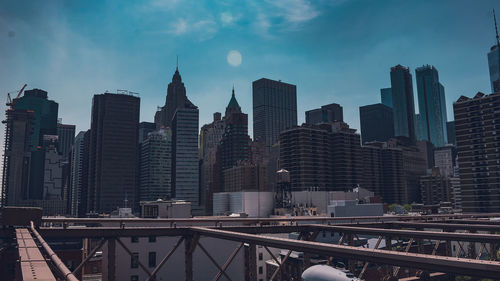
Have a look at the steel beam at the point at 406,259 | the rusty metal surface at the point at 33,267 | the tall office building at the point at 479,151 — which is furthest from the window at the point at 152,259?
the tall office building at the point at 479,151

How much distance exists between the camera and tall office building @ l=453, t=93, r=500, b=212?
559 ft

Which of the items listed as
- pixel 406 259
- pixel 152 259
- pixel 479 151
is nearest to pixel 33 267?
pixel 406 259

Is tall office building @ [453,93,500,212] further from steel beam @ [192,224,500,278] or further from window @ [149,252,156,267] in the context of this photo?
steel beam @ [192,224,500,278]

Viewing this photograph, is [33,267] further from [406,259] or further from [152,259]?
[152,259]

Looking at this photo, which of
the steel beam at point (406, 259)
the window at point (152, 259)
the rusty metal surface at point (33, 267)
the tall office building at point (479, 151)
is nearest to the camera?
the rusty metal surface at point (33, 267)

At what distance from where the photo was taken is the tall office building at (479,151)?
170 m

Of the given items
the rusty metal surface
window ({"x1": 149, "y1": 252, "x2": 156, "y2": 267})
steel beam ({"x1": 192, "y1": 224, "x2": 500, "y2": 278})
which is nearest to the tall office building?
window ({"x1": 149, "y1": 252, "x2": 156, "y2": 267})

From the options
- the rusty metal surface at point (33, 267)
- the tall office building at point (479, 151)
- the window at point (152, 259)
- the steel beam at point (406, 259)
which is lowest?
the window at point (152, 259)

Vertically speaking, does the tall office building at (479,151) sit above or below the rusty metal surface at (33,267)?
above

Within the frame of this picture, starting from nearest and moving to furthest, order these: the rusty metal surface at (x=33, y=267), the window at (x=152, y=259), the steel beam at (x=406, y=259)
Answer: the rusty metal surface at (x=33, y=267)
the steel beam at (x=406, y=259)
the window at (x=152, y=259)

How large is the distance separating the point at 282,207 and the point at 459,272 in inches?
5699

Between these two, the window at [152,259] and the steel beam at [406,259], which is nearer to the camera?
the steel beam at [406,259]

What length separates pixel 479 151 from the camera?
177625 mm

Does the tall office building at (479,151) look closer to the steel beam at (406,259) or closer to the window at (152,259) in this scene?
the window at (152,259)
